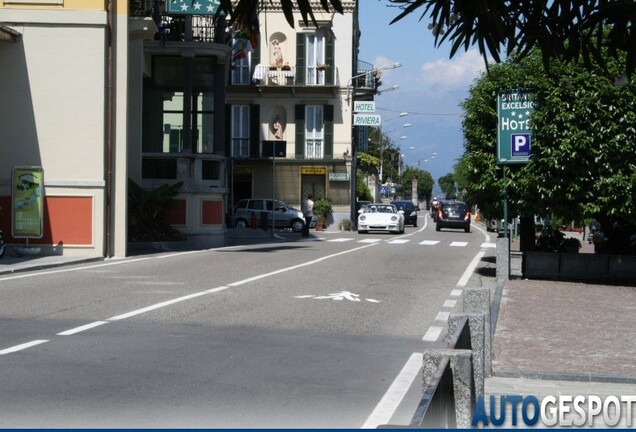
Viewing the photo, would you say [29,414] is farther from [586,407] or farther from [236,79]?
[236,79]

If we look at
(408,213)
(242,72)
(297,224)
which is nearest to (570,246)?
(297,224)

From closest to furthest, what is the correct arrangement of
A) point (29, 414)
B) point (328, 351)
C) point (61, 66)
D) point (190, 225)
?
point (29, 414)
point (328, 351)
point (61, 66)
point (190, 225)

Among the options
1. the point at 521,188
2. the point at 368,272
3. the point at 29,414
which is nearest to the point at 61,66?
the point at 368,272

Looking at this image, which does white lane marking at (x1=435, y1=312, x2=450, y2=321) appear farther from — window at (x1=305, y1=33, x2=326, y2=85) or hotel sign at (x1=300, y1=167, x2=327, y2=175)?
window at (x1=305, y1=33, x2=326, y2=85)

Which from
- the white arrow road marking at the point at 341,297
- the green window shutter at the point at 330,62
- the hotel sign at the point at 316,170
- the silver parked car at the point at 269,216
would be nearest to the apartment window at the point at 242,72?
the green window shutter at the point at 330,62

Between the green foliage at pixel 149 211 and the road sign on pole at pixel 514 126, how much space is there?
42.7 ft

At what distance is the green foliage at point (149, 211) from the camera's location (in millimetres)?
30938

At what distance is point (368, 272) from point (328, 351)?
36.2ft

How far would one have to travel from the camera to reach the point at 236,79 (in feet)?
196

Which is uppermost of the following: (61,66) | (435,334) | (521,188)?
(61,66)

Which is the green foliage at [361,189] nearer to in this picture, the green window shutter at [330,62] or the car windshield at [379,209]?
the green window shutter at [330,62]

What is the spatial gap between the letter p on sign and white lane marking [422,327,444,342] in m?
8.57

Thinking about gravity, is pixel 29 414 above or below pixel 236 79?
below

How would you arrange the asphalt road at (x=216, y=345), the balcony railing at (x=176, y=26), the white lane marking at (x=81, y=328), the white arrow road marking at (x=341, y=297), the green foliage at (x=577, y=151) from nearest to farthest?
the asphalt road at (x=216, y=345)
the white lane marking at (x=81, y=328)
the white arrow road marking at (x=341, y=297)
the green foliage at (x=577, y=151)
the balcony railing at (x=176, y=26)
